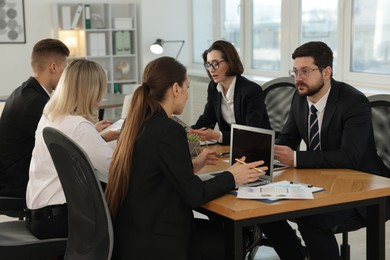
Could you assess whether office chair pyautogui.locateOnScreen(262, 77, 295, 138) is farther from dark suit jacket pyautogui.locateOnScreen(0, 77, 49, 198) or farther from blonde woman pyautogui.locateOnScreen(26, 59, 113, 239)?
blonde woman pyautogui.locateOnScreen(26, 59, 113, 239)

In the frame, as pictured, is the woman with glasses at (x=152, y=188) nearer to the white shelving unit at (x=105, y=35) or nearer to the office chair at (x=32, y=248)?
the office chair at (x=32, y=248)

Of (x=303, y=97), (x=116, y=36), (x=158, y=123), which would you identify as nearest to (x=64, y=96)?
(x=158, y=123)

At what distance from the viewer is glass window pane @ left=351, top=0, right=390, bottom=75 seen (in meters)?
5.27

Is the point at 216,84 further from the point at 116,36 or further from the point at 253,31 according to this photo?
the point at 116,36

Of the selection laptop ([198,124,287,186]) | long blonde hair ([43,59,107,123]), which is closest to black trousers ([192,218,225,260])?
laptop ([198,124,287,186])

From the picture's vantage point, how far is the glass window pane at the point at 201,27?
7.97 metres

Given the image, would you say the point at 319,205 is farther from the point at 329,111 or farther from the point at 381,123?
the point at 381,123

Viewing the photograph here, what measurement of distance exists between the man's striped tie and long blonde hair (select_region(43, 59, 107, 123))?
Result: 3.56 feet

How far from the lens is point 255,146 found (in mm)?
2826

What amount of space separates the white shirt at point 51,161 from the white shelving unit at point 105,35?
5112 mm

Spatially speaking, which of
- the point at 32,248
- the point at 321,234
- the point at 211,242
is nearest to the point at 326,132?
the point at 321,234

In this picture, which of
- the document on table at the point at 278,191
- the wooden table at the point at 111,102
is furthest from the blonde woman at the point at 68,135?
the wooden table at the point at 111,102

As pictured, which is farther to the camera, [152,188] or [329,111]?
[329,111]

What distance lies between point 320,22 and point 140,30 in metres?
2.79
